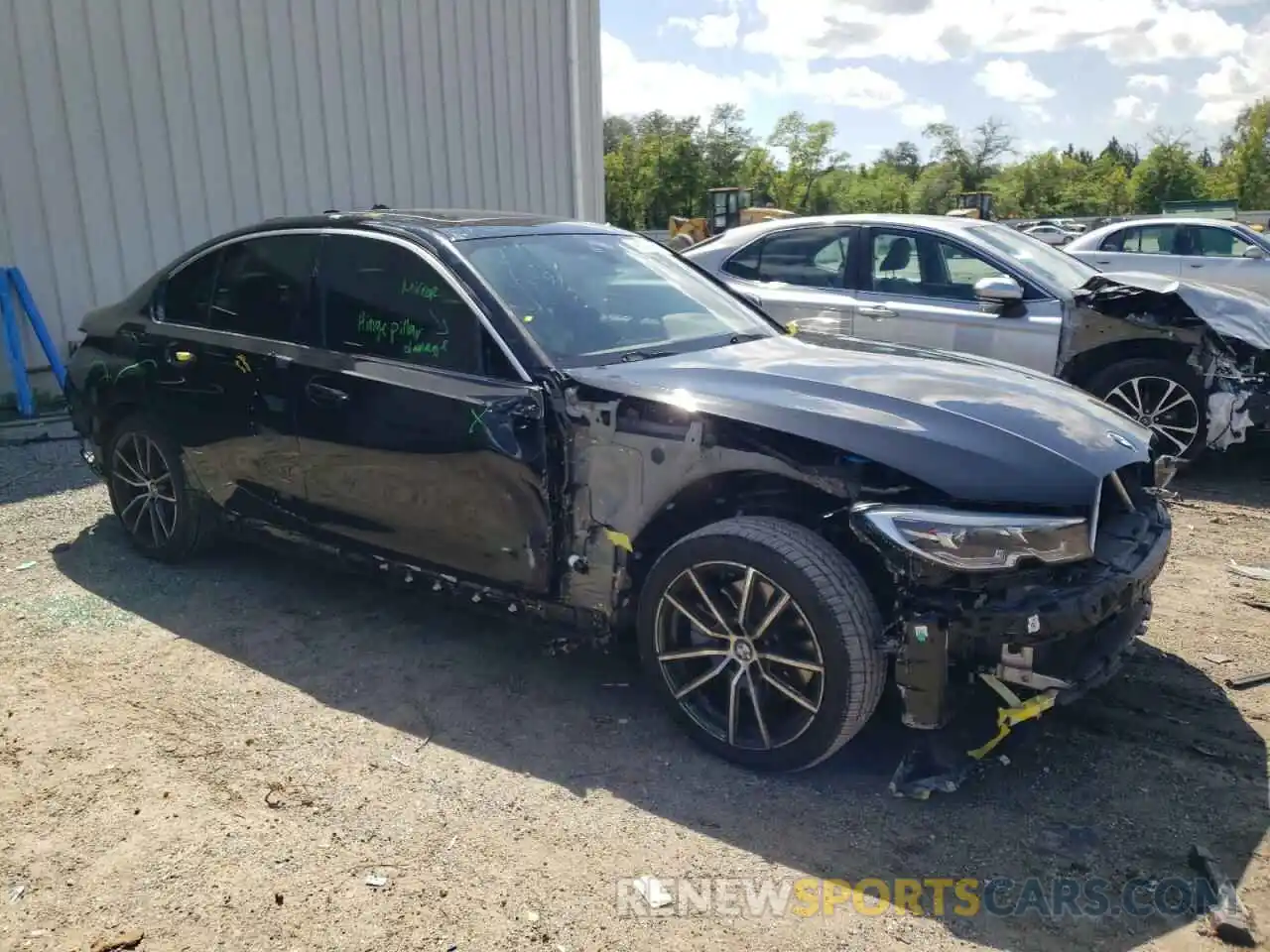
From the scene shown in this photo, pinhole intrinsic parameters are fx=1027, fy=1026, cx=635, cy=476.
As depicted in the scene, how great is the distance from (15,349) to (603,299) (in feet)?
22.3

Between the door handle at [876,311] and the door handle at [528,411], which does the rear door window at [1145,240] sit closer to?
the door handle at [876,311]

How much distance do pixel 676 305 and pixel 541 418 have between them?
103 centimetres

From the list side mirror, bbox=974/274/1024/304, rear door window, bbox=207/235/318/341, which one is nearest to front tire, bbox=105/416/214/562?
rear door window, bbox=207/235/318/341

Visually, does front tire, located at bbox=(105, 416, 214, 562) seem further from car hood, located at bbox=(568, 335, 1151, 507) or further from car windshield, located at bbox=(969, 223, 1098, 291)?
car windshield, located at bbox=(969, 223, 1098, 291)

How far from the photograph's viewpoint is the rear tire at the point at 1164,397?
21.0 ft

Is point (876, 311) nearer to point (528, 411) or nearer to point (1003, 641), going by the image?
point (528, 411)

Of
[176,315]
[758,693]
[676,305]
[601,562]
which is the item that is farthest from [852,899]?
[176,315]

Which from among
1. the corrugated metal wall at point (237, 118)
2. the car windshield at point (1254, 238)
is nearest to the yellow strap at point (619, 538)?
the corrugated metal wall at point (237, 118)

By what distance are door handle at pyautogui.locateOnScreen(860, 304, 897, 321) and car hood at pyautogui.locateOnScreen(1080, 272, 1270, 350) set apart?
1.23m

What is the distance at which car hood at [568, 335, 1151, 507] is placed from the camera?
296 cm

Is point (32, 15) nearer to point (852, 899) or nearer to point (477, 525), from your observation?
point (477, 525)

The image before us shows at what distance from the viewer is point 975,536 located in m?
2.82

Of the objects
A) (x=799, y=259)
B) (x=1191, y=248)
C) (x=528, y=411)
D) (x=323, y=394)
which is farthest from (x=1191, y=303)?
(x=1191, y=248)

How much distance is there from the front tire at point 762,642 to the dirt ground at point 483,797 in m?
0.16
